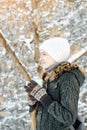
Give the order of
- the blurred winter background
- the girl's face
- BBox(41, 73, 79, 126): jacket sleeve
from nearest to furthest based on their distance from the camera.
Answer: BBox(41, 73, 79, 126): jacket sleeve
the girl's face
the blurred winter background

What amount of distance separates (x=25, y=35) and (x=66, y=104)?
182 cm

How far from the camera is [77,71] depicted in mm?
1575

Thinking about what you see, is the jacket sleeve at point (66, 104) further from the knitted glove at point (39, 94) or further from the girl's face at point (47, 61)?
the girl's face at point (47, 61)

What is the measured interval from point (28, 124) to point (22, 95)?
33 cm

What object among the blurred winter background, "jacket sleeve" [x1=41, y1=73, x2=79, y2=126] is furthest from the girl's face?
the blurred winter background

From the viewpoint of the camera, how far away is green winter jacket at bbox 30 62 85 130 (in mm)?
1466

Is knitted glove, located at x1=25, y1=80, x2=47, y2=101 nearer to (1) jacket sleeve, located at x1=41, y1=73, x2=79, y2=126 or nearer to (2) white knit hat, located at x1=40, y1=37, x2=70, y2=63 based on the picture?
(1) jacket sleeve, located at x1=41, y1=73, x2=79, y2=126

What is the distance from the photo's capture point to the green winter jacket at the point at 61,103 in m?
1.47

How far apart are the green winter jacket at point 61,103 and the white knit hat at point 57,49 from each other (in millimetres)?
98

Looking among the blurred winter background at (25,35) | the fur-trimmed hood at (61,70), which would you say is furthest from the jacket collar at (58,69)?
the blurred winter background at (25,35)

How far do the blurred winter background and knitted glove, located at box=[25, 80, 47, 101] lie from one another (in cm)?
161

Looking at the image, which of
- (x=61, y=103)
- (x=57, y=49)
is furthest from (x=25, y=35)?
(x=61, y=103)

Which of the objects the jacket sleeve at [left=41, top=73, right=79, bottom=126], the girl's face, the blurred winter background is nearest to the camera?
the jacket sleeve at [left=41, top=73, right=79, bottom=126]

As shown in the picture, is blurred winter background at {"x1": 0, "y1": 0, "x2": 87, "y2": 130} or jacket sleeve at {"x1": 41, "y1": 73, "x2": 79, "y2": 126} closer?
jacket sleeve at {"x1": 41, "y1": 73, "x2": 79, "y2": 126}
